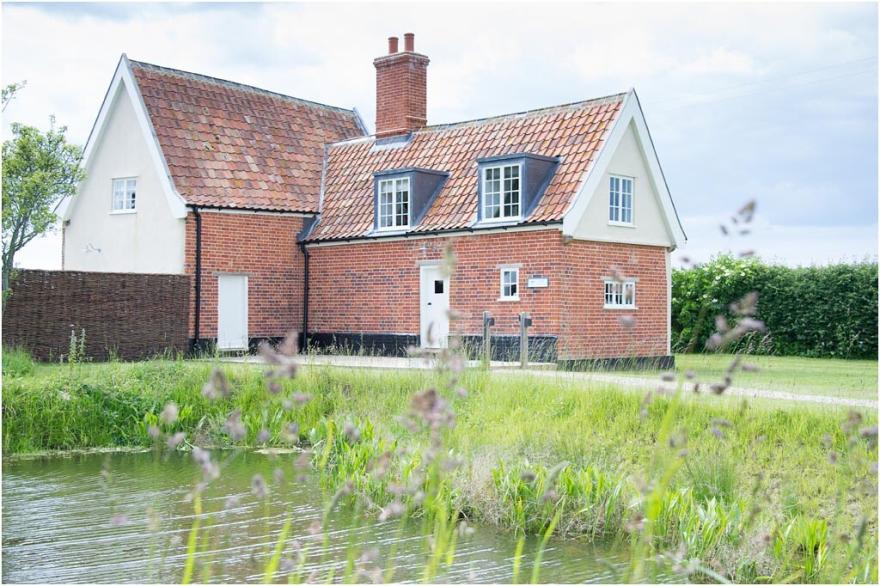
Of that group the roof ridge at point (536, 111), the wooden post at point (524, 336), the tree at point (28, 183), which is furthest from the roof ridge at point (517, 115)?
the tree at point (28, 183)

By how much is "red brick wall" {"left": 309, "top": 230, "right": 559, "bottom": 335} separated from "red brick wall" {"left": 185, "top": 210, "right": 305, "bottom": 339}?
57 cm

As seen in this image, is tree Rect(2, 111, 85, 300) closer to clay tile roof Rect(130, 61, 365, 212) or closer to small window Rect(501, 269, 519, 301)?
clay tile roof Rect(130, 61, 365, 212)

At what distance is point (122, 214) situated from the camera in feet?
79.4

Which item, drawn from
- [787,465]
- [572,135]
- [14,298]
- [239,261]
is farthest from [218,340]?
[787,465]

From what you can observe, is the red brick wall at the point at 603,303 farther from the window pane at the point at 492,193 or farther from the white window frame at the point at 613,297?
the window pane at the point at 492,193

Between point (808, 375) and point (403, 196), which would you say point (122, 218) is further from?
point (808, 375)

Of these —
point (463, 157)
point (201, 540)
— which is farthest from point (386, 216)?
point (201, 540)

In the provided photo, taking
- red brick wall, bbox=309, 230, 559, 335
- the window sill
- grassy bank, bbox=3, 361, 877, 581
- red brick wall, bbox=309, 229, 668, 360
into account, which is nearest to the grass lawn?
grassy bank, bbox=3, 361, 877, 581

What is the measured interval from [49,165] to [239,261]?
5052 mm

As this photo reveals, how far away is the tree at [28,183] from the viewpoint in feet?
62.2

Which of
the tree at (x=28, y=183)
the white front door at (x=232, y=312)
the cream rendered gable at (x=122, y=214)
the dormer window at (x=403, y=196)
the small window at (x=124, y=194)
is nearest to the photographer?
the tree at (x=28, y=183)

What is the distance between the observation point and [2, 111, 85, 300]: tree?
19.0 metres

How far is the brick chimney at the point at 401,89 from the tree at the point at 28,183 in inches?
332

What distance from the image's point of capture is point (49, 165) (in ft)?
65.1
